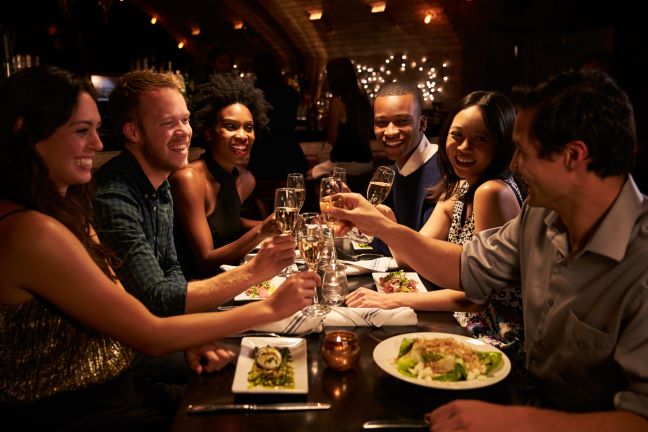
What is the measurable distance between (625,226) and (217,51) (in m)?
5.70

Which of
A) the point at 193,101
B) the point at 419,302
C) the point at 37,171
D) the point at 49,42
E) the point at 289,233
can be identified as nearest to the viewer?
the point at 37,171

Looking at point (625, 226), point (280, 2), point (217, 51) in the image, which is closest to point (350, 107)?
point (217, 51)

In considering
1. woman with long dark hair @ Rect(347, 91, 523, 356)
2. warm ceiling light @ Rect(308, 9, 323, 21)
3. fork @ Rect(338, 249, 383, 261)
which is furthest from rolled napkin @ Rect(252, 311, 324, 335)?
warm ceiling light @ Rect(308, 9, 323, 21)

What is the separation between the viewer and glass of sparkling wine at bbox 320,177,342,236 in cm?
221

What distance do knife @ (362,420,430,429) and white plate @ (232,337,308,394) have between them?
7.4 inches

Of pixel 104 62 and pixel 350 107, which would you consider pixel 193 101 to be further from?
pixel 104 62

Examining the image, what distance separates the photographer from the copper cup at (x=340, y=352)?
144cm

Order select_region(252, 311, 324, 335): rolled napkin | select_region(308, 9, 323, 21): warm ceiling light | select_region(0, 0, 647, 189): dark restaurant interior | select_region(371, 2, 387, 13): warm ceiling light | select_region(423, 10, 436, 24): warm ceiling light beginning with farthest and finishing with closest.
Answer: select_region(308, 9, 323, 21): warm ceiling light
select_region(371, 2, 387, 13): warm ceiling light
select_region(423, 10, 436, 24): warm ceiling light
select_region(0, 0, 647, 189): dark restaurant interior
select_region(252, 311, 324, 335): rolled napkin

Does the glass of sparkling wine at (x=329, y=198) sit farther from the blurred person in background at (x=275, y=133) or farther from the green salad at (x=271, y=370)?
the blurred person in background at (x=275, y=133)

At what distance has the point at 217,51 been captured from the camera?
6.39m

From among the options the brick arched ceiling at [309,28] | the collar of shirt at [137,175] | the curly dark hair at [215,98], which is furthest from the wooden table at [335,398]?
the brick arched ceiling at [309,28]

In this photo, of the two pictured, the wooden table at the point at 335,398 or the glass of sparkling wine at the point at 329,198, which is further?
the glass of sparkling wine at the point at 329,198

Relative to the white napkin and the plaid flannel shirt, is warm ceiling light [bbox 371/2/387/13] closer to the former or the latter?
the white napkin

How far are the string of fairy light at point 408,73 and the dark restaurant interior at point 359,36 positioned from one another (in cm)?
2
